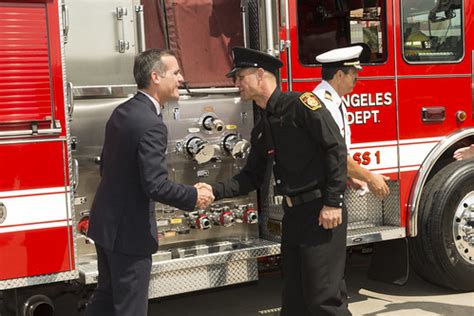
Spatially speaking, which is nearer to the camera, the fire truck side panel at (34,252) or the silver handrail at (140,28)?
the fire truck side panel at (34,252)

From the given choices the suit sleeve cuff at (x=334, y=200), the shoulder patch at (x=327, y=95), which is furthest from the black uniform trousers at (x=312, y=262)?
the shoulder patch at (x=327, y=95)

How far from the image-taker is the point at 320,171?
4020 mm

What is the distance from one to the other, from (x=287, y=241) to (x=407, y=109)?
2.12m

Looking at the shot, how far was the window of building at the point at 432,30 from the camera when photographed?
5.82 meters

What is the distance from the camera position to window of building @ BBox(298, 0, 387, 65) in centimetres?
562

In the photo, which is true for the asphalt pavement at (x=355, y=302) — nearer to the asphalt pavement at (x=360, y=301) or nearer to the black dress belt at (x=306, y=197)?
the asphalt pavement at (x=360, y=301)

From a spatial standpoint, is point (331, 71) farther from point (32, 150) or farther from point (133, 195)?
point (32, 150)

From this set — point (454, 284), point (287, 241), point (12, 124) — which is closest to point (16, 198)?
point (12, 124)

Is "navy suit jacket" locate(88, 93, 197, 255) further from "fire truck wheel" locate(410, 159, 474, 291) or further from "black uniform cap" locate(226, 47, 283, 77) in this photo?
"fire truck wheel" locate(410, 159, 474, 291)

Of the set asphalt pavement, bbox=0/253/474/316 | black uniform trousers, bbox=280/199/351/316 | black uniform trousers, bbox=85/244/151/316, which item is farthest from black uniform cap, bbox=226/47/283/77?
asphalt pavement, bbox=0/253/474/316

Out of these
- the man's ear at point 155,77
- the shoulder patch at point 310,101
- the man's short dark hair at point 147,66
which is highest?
the man's short dark hair at point 147,66

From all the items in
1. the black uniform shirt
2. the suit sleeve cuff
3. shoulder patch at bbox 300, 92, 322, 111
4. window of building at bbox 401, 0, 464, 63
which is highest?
window of building at bbox 401, 0, 464, 63

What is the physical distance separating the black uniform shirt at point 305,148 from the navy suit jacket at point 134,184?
60 cm

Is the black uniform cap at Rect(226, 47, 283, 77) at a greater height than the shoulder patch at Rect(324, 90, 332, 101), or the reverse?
the black uniform cap at Rect(226, 47, 283, 77)
